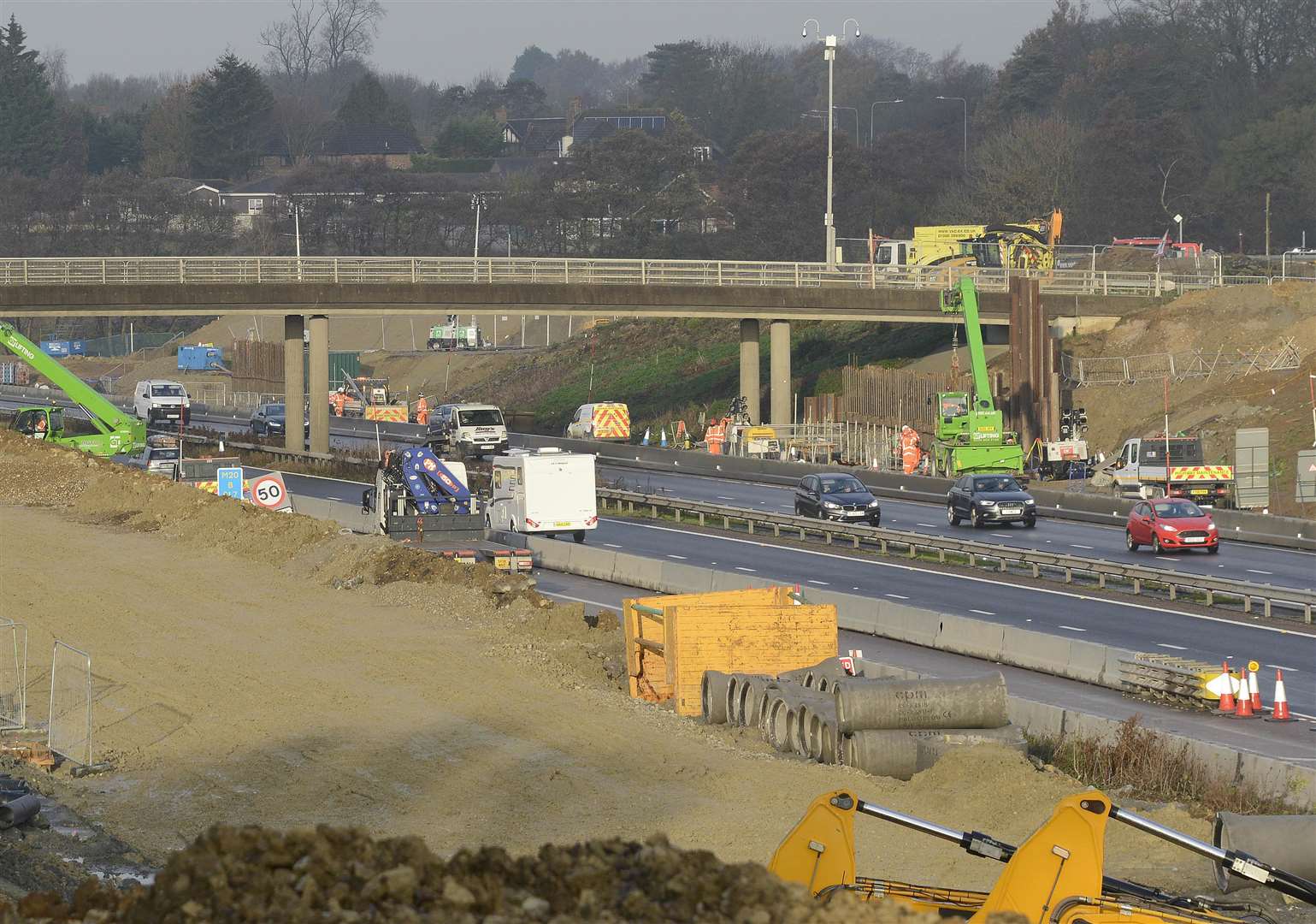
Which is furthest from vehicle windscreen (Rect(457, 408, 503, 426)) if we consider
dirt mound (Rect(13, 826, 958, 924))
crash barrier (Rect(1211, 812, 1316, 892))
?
dirt mound (Rect(13, 826, 958, 924))

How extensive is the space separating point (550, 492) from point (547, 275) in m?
27.9

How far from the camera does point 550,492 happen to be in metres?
42.5

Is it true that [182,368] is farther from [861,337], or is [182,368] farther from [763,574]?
[763,574]

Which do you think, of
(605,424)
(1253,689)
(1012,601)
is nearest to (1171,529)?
(1012,601)

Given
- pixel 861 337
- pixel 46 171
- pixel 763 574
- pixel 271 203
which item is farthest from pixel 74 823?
pixel 46 171

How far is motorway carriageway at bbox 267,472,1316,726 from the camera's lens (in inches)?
1134

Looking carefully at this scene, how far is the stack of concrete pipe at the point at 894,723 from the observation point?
20.6 meters

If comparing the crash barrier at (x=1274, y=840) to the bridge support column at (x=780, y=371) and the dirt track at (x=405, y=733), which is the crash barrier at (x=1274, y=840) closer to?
the dirt track at (x=405, y=733)

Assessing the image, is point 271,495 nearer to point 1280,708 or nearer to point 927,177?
point 1280,708

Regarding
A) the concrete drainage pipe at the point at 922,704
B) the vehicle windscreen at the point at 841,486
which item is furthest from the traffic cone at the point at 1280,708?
the vehicle windscreen at the point at 841,486

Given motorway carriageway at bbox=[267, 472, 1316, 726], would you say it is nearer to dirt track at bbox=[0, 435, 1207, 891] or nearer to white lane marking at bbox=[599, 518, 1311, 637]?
white lane marking at bbox=[599, 518, 1311, 637]

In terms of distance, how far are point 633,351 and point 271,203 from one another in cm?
7491

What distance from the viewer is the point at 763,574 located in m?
38.9

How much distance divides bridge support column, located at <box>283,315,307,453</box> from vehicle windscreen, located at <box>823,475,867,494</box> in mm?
25185
